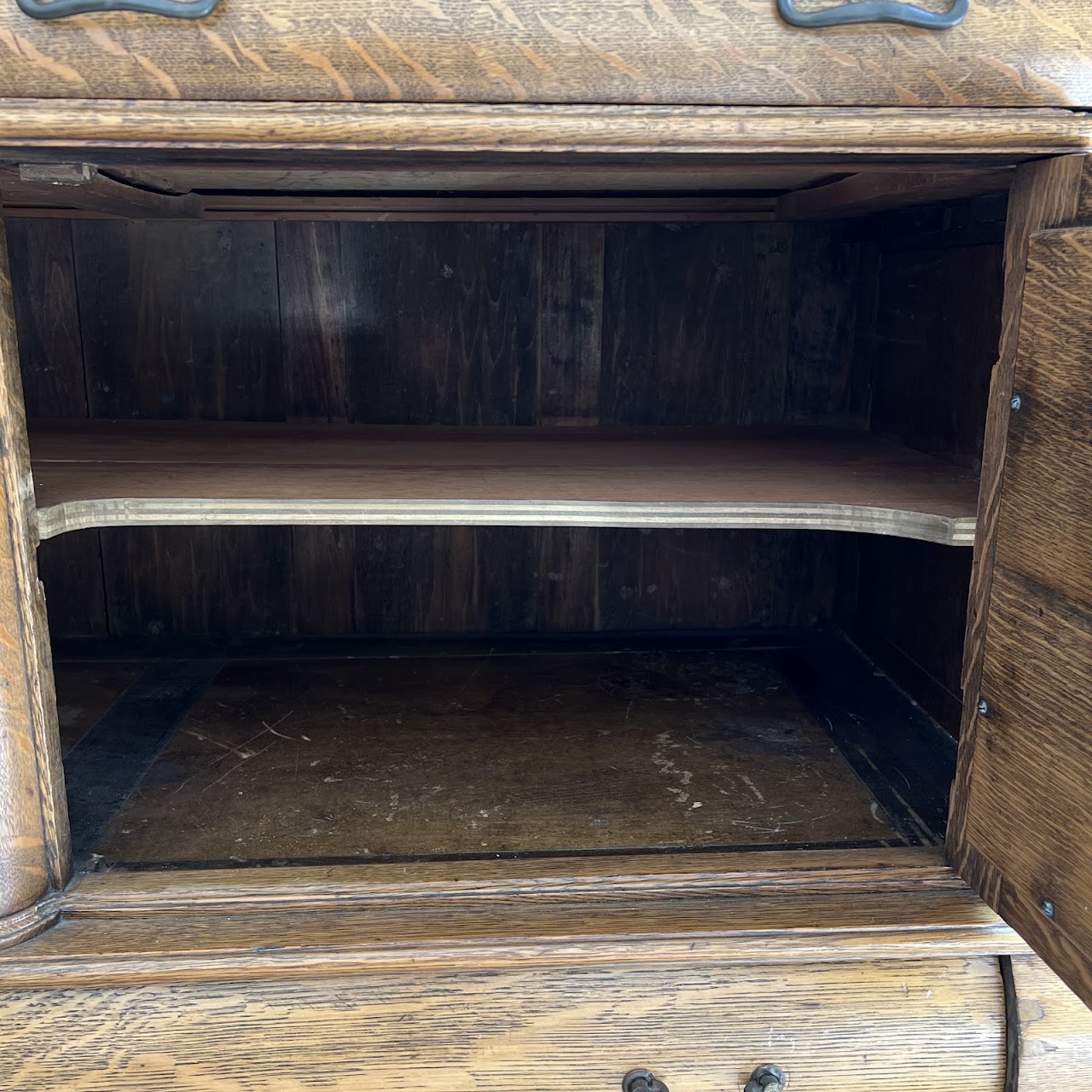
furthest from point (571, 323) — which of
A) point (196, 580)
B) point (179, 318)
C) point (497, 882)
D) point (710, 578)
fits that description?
point (497, 882)

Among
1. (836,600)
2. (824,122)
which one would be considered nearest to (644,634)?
(836,600)

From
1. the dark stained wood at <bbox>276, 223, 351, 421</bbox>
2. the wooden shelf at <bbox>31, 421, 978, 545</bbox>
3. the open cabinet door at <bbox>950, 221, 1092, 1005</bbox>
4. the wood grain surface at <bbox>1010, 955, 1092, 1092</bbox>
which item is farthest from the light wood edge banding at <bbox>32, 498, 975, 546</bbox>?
the dark stained wood at <bbox>276, 223, 351, 421</bbox>

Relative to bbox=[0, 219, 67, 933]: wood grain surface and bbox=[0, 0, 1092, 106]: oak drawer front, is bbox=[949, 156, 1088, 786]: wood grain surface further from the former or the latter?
bbox=[0, 219, 67, 933]: wood grain surface

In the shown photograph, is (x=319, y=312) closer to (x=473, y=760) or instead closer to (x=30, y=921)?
(x=473, y=760)

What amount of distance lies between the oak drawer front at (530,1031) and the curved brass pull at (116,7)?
73 cm

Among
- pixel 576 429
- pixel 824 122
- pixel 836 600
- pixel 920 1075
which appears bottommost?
pixel 920 1075

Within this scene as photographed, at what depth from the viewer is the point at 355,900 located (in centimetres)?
85

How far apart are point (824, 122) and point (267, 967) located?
77 centimetres

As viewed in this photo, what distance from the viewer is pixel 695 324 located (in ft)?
4.64

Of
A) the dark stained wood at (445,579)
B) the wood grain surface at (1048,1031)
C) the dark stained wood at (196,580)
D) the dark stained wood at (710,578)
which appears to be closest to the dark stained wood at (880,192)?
the dark stained wood at (710,578)

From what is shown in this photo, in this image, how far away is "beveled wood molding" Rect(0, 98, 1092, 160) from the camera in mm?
666

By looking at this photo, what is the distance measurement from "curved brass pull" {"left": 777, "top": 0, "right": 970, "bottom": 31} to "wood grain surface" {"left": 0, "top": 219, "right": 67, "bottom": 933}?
23.6 inches

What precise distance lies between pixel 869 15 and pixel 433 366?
835mm

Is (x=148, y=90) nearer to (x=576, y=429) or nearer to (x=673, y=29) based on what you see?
(x=673, y=29)
